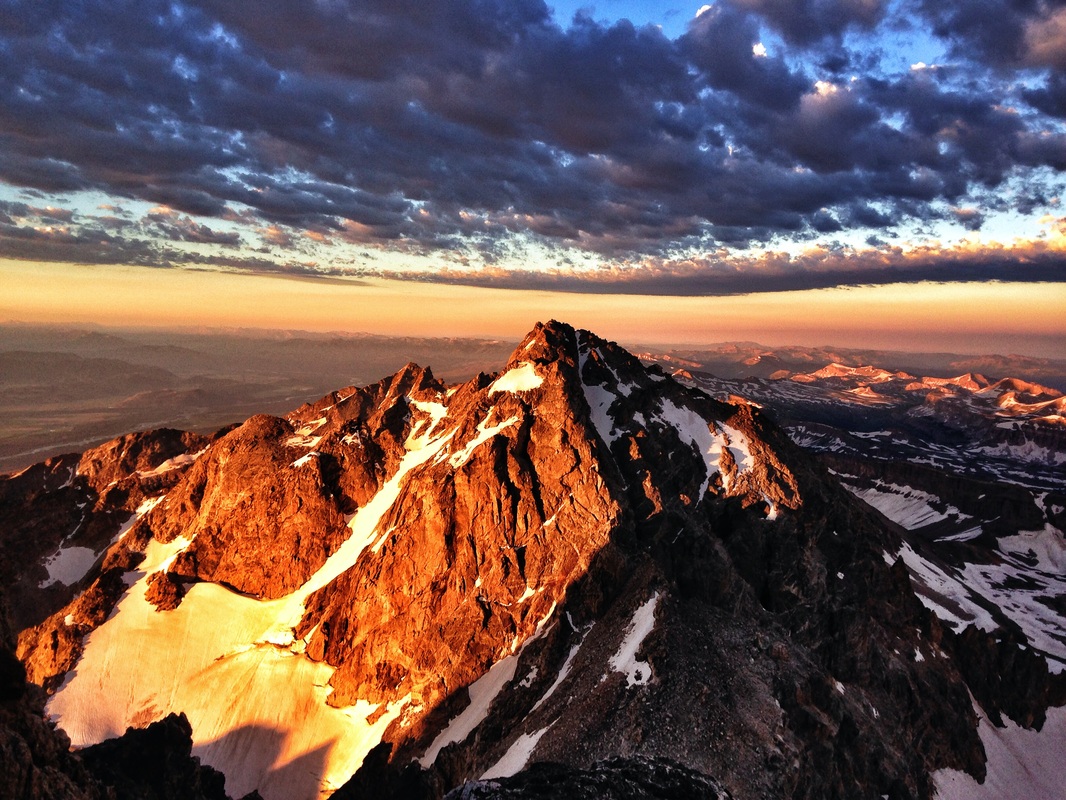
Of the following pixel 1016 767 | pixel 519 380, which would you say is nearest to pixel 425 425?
pixel 519 380

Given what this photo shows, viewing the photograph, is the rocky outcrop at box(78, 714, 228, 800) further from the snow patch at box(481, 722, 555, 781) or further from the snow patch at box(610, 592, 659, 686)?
the snow patch at box(610, 592, 659, 686)

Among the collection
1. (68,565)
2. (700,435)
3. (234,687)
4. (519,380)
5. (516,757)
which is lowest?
(234,687)

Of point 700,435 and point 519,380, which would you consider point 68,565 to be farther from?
point 700,435

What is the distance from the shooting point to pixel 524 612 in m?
77.6

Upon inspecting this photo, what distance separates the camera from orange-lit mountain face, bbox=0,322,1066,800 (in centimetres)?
5509

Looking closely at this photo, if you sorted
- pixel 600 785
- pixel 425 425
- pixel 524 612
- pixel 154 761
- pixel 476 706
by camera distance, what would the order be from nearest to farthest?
pixel 600 785, pixel 154 761, pixel 476 706, pixel 524 612, pixel 425 425

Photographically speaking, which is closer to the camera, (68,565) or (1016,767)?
(1016,767)

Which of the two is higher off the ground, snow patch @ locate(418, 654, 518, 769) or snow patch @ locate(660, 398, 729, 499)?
snow patch @ locate(660, 398, 729, 499)

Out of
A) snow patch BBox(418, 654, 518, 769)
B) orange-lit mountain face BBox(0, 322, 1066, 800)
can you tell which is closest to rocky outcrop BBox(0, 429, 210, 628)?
orange-lit mountain face BBox(0, 322, 1066, 800)

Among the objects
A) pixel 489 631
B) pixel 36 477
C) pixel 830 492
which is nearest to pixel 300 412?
pixel 36 477

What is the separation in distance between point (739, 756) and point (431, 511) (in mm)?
55687

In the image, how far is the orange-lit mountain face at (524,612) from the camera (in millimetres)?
55094

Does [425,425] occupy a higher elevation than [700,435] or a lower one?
lower

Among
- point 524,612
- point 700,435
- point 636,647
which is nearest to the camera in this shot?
point 636,647
